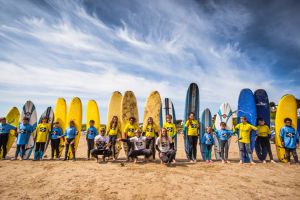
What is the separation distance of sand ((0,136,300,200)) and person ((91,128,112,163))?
741mm

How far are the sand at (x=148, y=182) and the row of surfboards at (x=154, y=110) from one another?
189 centimetres

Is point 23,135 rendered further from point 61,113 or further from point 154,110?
point 154,110

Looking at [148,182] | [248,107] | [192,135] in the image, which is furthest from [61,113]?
[248,107]

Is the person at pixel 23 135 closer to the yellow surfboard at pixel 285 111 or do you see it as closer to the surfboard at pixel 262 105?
the surfboard at pixel 262 105

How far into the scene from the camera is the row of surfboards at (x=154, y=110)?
6.76 m

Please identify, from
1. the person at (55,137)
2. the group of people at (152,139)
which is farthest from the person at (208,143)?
the person at (55,137)

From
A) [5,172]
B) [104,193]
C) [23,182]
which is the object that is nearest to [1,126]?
[5,172]

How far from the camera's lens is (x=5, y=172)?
15.6ft

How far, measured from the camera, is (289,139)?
5871 millimetres

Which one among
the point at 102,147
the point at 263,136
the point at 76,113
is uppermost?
the point at 76,113

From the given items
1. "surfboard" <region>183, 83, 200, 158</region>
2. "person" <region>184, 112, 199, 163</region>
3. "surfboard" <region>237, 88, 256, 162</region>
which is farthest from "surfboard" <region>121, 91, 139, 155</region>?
"surfboard" <region>237, 88, 256, 162</region>

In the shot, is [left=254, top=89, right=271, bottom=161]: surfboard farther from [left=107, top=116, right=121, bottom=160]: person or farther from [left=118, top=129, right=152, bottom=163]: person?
[left=107, top=116, right=121, bottom=160]: person

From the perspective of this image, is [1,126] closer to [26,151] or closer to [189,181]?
[26,151]

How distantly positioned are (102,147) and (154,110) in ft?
7.49
